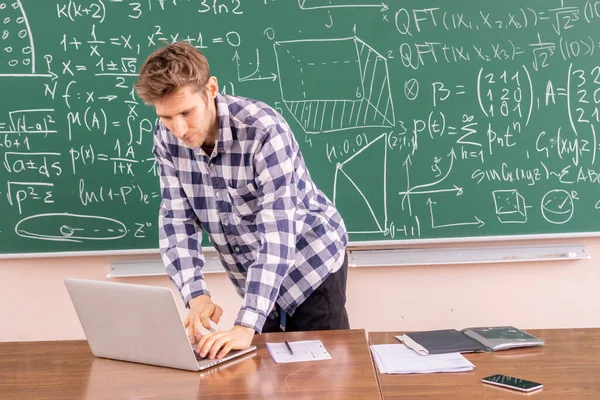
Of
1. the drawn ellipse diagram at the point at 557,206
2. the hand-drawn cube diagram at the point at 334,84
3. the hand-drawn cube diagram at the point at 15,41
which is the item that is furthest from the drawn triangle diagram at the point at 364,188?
the hand-drawn cube diagram at the point at 15,41

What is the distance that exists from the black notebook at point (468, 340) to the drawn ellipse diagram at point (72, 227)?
1602mm

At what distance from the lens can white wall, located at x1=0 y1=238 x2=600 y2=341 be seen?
331 cm

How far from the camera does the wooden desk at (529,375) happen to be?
1753 mm

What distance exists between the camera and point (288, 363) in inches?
74.3

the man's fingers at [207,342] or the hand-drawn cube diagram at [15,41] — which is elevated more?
the hand-drawn cube diagram at [15,41]

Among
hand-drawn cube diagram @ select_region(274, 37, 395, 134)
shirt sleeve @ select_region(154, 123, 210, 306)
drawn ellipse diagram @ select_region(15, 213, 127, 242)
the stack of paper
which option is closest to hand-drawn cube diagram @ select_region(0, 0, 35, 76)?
drawn ellipse diagram @ select_region(15, 213, 127, 242)

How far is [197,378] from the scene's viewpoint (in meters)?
1.80

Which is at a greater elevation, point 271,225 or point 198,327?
Result: point 271,225

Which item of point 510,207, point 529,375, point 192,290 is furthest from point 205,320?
point 510,207

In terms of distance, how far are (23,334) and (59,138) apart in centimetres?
98

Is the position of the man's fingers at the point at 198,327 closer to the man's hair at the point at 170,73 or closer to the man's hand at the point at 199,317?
the man's hand at the point at 199,317

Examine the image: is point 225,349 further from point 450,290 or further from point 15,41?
point 15,41

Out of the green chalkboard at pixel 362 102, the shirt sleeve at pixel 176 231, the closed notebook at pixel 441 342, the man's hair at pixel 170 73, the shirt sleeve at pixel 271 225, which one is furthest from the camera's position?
the green chalkboard at pixel 362 102

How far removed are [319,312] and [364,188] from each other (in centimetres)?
97
